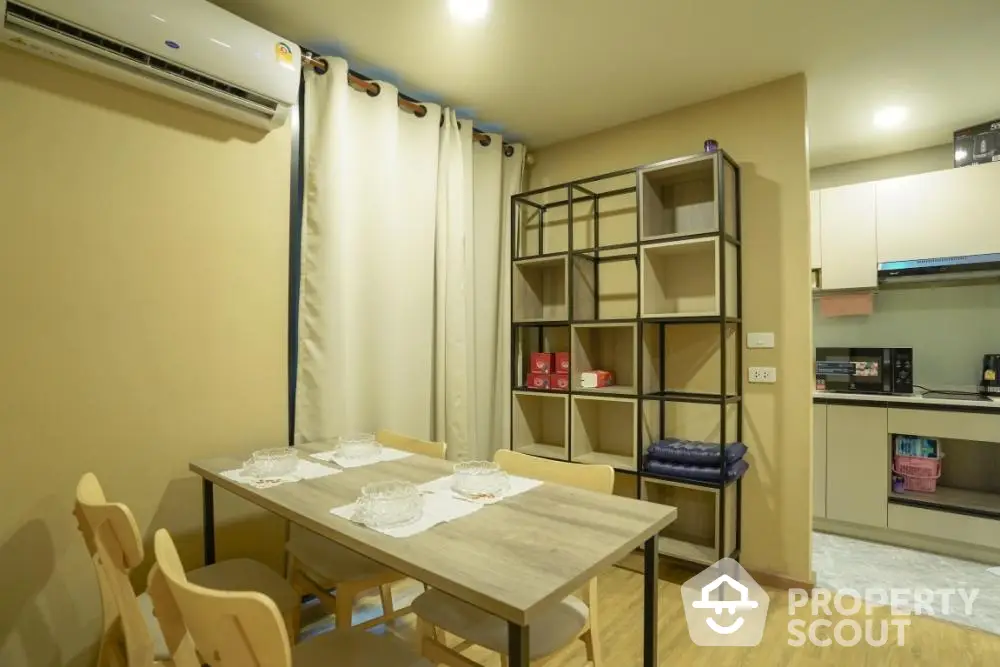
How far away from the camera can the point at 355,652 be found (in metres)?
1.25

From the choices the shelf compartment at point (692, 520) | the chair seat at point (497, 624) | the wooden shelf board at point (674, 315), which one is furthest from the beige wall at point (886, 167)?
the chair seat at point (497, 624)

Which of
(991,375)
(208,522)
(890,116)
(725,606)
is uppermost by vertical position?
(890,116)

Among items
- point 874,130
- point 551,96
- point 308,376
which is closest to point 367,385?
point 308,376

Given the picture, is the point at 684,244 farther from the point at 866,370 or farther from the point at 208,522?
the point at 208,522

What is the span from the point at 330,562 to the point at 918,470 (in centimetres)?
341

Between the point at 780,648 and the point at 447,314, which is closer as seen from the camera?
the point at 780,648

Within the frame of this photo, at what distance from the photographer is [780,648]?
6.73ft

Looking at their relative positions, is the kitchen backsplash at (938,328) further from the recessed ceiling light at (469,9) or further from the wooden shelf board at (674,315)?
the recessed ceiling light at (469,9)

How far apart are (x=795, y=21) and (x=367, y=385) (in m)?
2.51

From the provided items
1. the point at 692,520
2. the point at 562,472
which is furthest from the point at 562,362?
the point at 562,472

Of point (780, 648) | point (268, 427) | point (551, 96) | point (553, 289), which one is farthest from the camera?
point (553, 289)

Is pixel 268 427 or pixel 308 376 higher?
pixel 308 376

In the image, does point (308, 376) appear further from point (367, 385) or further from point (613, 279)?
point (613, 279)

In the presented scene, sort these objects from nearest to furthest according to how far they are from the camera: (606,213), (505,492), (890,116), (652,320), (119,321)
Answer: (505,492)
(119,321)
(652,320)
(890,116)
(606,213)
